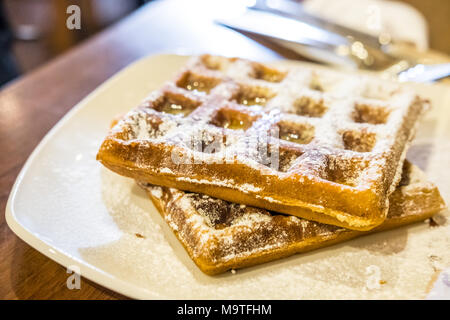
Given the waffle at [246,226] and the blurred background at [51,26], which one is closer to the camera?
the waffle at [246,226]

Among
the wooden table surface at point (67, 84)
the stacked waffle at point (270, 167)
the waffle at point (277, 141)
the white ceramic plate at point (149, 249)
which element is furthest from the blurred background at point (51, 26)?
the white ceramic plate at point (149, 249)

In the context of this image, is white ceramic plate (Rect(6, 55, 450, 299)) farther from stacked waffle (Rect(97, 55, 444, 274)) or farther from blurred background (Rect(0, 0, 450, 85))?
blurred background (Rect(0, 0, 450, 85))

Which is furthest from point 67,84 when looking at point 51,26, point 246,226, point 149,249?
point 51,26

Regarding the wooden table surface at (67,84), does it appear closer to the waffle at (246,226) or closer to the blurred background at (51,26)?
the waffle at (246,226)
